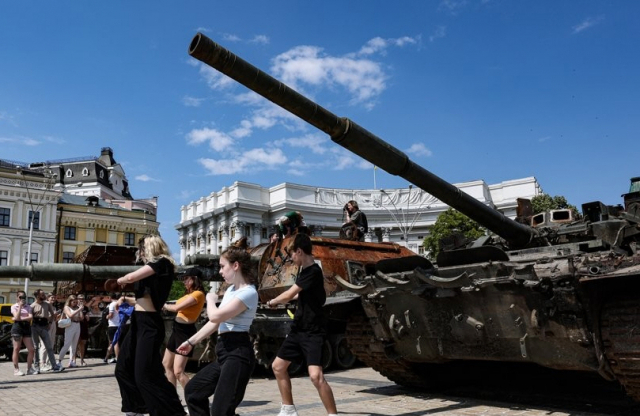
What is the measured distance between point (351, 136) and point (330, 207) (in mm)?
64799

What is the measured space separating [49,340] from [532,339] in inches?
397

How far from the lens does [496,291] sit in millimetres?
6066

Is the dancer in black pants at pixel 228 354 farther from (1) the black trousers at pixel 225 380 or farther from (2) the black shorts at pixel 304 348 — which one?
(2) the black shorts at pixel 304 348

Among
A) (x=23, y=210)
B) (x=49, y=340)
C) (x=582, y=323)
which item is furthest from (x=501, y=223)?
(x=23, y=210)

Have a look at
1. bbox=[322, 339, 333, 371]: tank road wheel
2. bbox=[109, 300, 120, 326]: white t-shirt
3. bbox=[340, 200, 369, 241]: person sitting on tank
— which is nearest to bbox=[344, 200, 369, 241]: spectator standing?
bbox=[340, 200, 369, 241]: person sitting on tank

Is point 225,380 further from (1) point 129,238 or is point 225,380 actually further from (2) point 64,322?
Result: (1) point 129,238

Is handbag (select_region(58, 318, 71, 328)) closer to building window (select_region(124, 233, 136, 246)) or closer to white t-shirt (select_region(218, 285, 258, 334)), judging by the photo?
white t-shirt (select_region(218, 285, 258, 334))

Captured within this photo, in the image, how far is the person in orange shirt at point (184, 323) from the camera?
6422 mm

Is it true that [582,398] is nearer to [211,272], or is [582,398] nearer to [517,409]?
[517,409]

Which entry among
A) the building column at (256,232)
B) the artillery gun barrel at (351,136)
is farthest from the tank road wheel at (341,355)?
the building column at (256,232)

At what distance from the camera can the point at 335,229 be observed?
71.1 metres

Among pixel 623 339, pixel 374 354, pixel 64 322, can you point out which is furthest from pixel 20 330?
pixel 623 339

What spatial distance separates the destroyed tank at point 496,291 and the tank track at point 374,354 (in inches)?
0.8

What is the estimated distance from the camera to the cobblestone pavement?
6.64m
